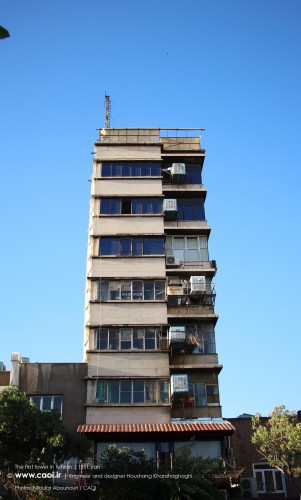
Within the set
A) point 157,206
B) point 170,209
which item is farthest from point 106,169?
point 170,209

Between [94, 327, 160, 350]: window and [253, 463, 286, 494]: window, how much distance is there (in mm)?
10761

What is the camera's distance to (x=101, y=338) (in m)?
37.0

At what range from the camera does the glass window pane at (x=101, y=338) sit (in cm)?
3669

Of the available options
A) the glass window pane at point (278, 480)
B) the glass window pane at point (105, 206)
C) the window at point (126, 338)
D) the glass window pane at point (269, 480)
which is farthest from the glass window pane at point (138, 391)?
the glass window pane at point (105, 206)

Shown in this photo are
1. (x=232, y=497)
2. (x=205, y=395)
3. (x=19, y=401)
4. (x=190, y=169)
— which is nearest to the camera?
(x=19, y=401)

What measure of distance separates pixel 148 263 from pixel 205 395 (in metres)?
10.0

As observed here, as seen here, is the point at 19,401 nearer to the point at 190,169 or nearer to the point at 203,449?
the point at 203,449

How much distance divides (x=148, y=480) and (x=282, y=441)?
1009 centimetres

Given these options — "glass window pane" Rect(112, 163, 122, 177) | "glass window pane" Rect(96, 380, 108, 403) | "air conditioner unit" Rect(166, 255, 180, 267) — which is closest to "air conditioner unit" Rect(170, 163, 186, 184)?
"glass window pane" Rect(112, 163, 122, 177)

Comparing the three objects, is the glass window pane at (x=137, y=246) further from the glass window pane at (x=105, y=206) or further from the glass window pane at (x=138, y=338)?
the glass window pane at (x=138, y=338)

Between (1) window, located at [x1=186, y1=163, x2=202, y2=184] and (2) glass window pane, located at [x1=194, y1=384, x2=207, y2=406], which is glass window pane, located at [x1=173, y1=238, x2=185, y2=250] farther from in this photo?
(2) glass window pane, located at [x1=194, y1=384, x2=207, y2=406]

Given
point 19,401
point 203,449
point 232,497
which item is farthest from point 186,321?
point 19,401

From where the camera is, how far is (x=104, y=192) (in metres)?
42.3

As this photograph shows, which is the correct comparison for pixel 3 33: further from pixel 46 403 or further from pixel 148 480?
pixel 46 403
